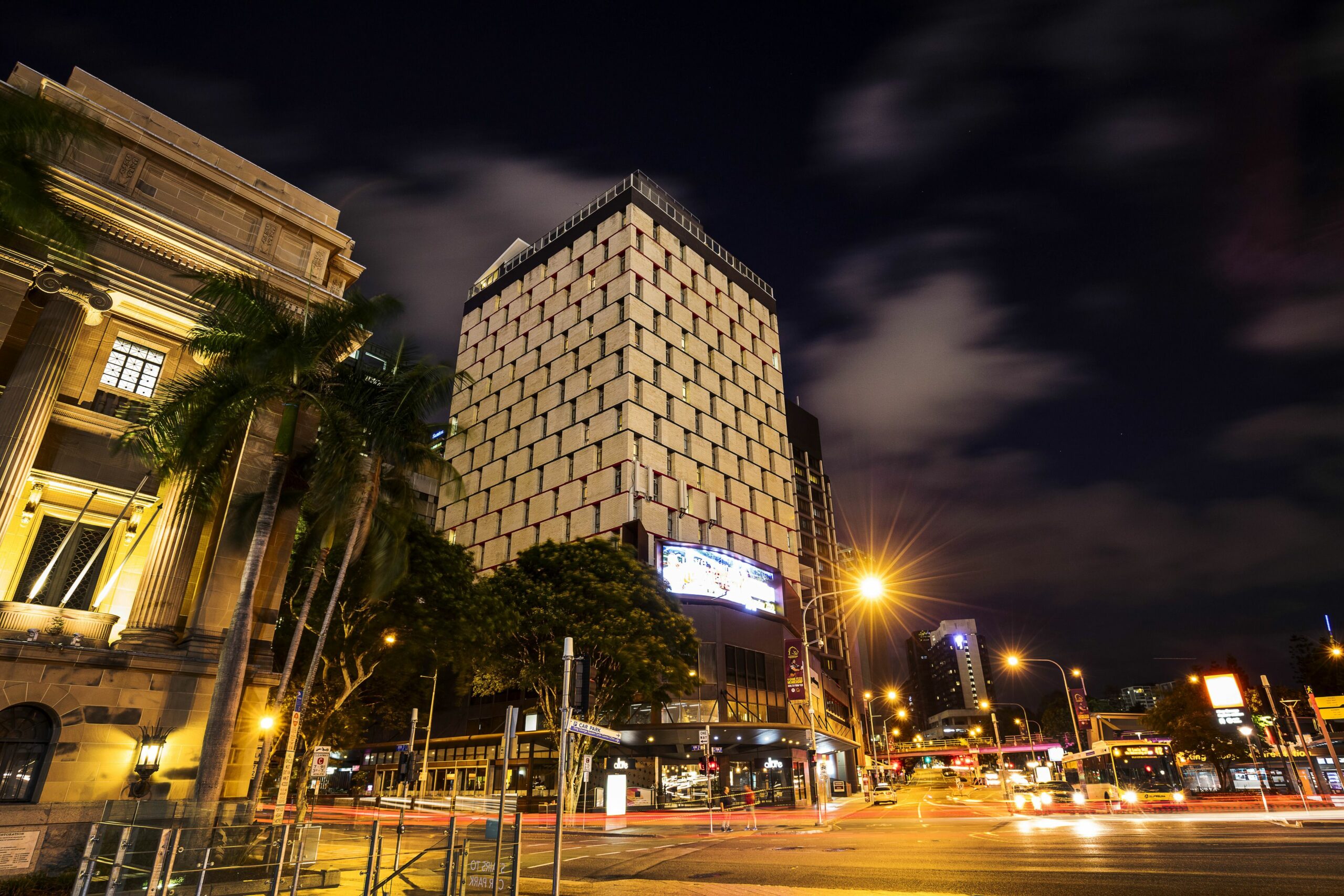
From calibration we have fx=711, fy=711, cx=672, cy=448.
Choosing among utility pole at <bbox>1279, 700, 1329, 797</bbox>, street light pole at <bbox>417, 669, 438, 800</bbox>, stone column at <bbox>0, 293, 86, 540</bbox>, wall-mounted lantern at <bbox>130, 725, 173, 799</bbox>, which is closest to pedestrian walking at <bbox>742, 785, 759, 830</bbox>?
street light pole at <bbox>417, 669, 438, 800</bbox>

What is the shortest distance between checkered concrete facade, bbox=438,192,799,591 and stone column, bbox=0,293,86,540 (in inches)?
1667

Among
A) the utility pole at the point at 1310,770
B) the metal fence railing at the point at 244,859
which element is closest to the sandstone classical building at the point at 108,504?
the metal fence railing at the point at 244,859

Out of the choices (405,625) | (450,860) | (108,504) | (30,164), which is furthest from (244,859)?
(405,625)

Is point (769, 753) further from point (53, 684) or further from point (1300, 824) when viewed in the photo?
point (53, 684)

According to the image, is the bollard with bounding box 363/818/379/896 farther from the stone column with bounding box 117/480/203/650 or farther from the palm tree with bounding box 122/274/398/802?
the stone column with bounding box 117/480/203/650

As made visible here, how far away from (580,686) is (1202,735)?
77.1 metres

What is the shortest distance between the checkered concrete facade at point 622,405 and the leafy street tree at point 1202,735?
127 feet

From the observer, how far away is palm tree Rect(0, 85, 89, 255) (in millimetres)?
13852

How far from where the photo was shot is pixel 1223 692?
40.5 m

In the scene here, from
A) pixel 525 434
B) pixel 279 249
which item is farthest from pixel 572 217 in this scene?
pixel 279 249

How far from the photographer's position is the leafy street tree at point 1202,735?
66.6m

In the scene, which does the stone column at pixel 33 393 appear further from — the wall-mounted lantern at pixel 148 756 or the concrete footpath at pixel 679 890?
the concrete footpath at pixel 679 890

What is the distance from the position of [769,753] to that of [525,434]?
3847 centimetres

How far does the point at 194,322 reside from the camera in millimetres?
24484
